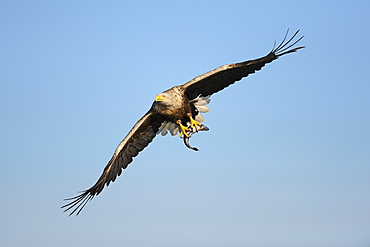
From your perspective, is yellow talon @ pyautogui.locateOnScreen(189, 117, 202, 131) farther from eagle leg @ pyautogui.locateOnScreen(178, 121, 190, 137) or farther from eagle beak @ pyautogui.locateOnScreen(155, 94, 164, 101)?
eagle beak @ pyautogui.locateOnScreen(155, 94, 164, 101)

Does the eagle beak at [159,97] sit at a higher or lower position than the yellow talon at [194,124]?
lower

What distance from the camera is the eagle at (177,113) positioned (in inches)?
507

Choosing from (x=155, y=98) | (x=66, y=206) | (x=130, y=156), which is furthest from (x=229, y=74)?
(x=66, y=206)

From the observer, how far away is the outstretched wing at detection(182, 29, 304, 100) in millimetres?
12836

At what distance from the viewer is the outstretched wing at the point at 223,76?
42.1ft

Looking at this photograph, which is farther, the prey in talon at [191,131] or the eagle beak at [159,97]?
the prey in talon at [191,131]

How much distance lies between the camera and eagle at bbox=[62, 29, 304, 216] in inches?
507

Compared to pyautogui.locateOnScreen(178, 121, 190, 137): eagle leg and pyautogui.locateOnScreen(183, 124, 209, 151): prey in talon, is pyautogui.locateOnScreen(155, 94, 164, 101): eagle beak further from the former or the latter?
pyautogui.locateOnScreen(183, 124, 209, 151): prey in talon

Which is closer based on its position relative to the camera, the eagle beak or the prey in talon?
the eagle beak

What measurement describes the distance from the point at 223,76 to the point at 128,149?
2.49m

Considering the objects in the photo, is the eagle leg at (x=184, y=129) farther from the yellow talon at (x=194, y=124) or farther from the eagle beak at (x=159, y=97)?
the eagle beak at (x=159, y=97)

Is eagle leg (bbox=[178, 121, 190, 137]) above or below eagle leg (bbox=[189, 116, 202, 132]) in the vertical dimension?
below

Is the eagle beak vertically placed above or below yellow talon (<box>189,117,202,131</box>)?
below

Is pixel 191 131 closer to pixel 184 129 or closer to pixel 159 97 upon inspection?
pixel 184 129
